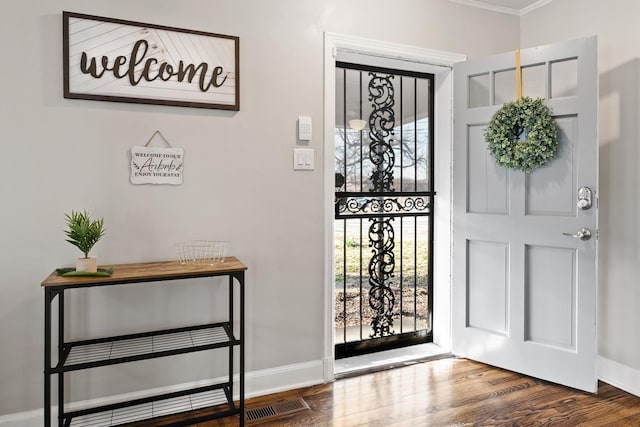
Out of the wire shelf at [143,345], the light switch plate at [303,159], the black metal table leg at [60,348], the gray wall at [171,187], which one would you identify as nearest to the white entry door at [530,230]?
the gray wall at [171,187]

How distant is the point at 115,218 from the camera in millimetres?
2113

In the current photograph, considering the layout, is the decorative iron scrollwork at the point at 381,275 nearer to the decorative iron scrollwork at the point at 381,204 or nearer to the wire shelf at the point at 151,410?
the decorative iron scrollwork at the point at 381,204

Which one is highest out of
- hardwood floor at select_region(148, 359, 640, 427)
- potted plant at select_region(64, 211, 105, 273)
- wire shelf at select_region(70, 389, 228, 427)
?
potted plant at select_region(64, 211, 105, 273)

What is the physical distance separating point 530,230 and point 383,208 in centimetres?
94

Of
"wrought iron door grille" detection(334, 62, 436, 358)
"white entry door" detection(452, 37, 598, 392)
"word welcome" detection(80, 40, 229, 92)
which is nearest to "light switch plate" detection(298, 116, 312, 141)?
"wrought iron door grille" detection(334, 62, 436, 358)

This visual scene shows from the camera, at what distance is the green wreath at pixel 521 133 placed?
248 cm

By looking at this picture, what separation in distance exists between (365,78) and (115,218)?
70.8 inches

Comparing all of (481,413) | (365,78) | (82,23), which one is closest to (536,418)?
(481,413)

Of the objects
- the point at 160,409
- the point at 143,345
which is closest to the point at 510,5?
the point at 143,345

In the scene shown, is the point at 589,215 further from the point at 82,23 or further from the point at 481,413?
the point at 82,23

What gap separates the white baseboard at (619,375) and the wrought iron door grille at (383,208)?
1094 millimetres

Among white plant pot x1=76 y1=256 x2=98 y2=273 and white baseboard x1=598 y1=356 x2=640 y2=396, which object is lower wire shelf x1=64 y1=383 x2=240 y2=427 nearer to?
white plant pot x1=76 y1=256 x2=98 y2=273

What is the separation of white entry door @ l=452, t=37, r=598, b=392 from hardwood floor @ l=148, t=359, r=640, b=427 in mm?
153

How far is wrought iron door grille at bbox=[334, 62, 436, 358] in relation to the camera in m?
2.85
